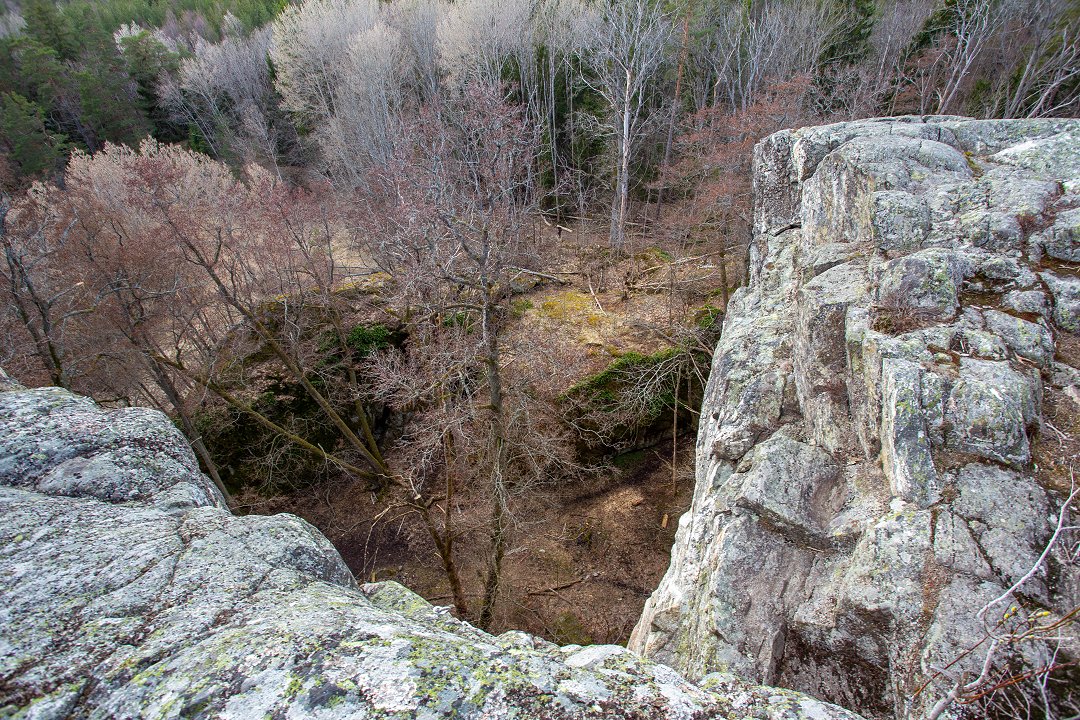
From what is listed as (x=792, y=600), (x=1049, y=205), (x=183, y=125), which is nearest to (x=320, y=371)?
(x=792, y=600)

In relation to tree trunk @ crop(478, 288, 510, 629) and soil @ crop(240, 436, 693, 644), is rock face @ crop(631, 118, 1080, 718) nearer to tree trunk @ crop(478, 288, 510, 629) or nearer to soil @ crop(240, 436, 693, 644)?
tree trunk @ crop(478, 288, 510, 629)

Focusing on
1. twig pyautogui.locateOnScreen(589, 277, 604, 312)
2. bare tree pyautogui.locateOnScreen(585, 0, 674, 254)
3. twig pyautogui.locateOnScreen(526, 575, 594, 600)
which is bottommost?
twig pyautogui.locateOnScreen(526, 575, 594, 600)

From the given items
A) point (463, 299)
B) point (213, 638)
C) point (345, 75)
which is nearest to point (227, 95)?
point (345, 75)

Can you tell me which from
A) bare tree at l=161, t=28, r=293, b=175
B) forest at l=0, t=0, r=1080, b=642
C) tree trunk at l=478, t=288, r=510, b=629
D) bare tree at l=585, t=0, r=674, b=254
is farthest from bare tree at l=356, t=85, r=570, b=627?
bare tree at l=161, t=28, r=293, b=175

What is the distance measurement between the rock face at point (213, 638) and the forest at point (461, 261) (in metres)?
4.27

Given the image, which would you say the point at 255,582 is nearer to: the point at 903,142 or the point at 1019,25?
the point at 903,142

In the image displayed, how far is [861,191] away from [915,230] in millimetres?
1027

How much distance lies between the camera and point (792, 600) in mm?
4586

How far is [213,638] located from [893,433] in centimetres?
522

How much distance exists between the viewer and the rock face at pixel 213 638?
7.53ft

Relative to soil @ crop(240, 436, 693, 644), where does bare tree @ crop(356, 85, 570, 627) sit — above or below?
above

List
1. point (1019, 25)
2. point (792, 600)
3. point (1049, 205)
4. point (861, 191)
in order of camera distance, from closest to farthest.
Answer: point (792, 600) → point (1049, 205) → point (861, 191) → point (1019, 25)

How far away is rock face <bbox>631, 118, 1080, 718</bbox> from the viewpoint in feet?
12.1

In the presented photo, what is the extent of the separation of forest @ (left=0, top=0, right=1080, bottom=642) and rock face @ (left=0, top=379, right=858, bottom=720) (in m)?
4.27
